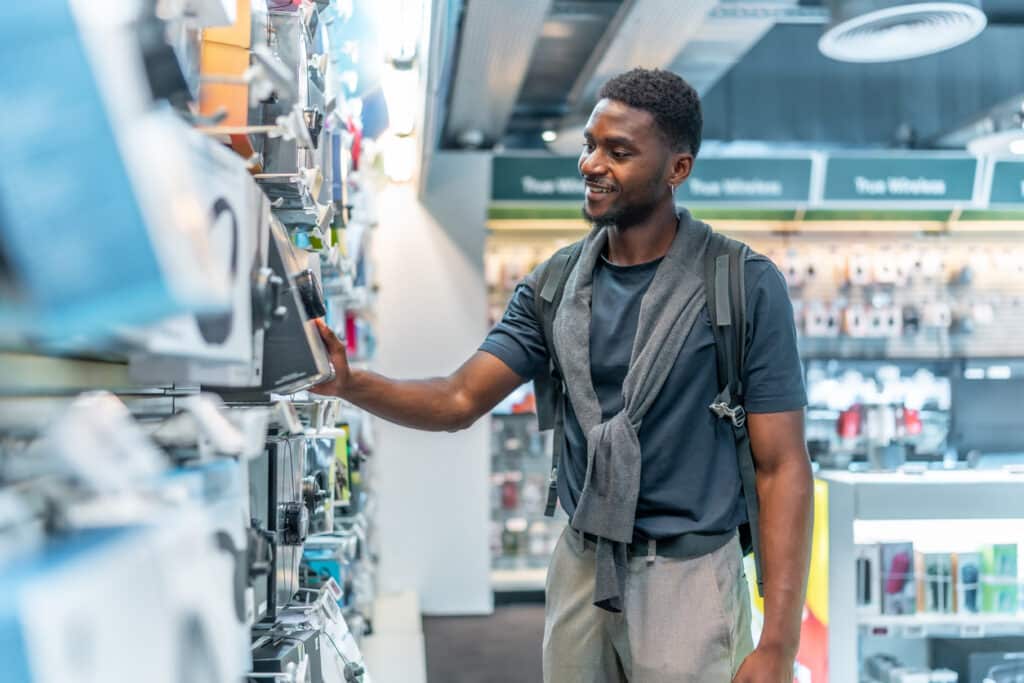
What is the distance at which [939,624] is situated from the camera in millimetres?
3521

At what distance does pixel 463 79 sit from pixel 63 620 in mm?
5361

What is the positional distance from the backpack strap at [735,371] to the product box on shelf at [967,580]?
1.89m

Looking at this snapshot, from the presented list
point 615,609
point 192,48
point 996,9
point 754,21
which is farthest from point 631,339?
point 996,9

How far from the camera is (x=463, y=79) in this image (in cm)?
566

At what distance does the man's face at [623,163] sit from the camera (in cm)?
209

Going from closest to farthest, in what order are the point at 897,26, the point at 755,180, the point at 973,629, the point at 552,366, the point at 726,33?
the point at 552,366, the point at 973,629, the point at 897,26, the point at 726,33, the point at 755,180

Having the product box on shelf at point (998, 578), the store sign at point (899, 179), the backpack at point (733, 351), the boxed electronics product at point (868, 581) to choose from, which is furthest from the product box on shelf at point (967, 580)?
the store sign at point (899, 179)

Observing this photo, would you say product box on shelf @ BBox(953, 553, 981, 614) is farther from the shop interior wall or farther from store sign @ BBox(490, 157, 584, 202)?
the shop interior wall

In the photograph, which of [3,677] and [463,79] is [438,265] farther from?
[3,677]

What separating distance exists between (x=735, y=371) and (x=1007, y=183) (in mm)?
5605

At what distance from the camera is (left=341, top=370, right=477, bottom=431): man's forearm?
1.85 meters

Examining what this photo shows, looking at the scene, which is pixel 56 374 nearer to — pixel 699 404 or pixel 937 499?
pixel 699 404

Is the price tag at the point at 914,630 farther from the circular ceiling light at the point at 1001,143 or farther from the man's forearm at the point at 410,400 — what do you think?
the circular ceiling light at the point at 1001,143

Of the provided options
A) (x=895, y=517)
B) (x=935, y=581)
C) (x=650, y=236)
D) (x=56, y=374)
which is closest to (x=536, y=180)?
(x=895, y=517)
